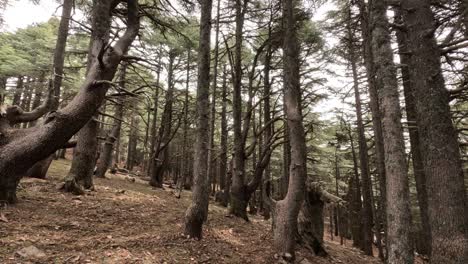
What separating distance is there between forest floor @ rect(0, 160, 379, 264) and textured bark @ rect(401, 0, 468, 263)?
10.5ft

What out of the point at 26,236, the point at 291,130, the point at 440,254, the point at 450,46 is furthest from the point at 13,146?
the point at 450,46

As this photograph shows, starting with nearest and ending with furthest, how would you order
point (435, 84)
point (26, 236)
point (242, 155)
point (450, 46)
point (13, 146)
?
point (26, 236) < point (13, 146) < point (435, 84) < point (450, 46) < point (242, 155)

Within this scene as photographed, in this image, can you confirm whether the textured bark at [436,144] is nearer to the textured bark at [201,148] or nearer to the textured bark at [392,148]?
the textured bark at [392,148]

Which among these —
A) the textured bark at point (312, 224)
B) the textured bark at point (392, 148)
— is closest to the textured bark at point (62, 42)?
the textured bark at point (312, 224)

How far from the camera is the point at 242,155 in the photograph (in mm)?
10719

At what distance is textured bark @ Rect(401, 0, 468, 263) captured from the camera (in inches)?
194

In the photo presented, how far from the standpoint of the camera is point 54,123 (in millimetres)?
5309

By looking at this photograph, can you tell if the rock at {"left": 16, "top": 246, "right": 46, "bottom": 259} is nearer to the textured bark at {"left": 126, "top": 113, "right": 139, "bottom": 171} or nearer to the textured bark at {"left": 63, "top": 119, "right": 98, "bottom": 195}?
the textured bark at {"left": 63, "top": 119, "right": 98, "bottom": 195}

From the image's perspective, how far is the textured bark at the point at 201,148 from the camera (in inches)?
246

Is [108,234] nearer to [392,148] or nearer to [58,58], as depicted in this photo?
[392,148]

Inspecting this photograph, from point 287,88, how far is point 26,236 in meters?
6.41

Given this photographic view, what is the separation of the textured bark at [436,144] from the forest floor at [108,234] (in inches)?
125

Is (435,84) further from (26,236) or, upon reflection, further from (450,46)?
(26,236)

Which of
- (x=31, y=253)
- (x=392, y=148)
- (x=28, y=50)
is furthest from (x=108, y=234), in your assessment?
(x=28, y=50)
